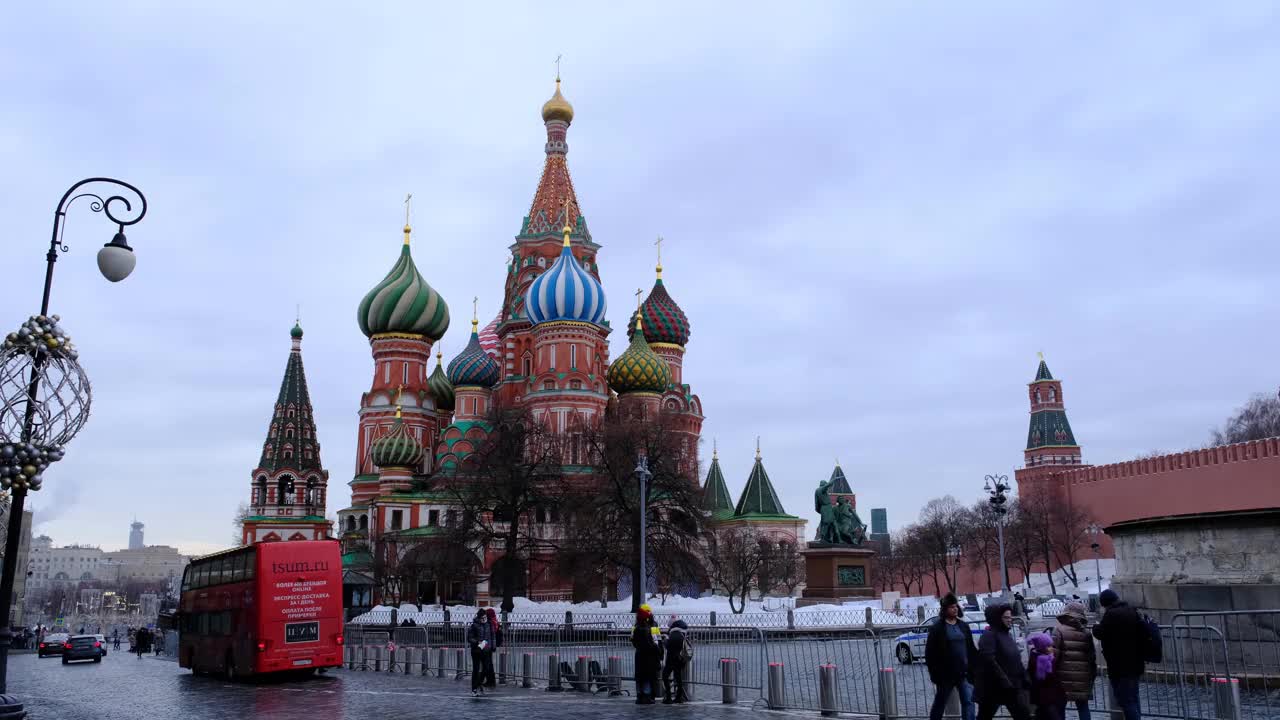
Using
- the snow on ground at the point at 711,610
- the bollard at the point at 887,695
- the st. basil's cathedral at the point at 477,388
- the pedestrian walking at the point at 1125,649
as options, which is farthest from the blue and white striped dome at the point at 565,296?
the pedestrian walking at the point at 1125,649

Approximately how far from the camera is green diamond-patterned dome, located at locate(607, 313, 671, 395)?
59.8m

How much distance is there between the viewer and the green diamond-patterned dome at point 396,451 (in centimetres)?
5897

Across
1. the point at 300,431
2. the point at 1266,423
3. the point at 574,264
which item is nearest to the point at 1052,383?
the point at 1266,423

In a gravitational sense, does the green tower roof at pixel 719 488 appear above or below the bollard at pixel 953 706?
above

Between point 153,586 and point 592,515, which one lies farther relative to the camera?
point 153,586

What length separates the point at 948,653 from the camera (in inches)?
405

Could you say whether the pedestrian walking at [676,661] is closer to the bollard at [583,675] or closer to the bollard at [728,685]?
the bollard at [728,685]

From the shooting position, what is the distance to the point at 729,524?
63.9 meters

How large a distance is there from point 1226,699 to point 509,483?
34.7m

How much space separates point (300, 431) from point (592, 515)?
32.9 m

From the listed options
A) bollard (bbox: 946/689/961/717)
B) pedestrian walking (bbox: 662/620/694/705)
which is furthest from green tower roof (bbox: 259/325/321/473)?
bollard (bbox: 946/689/961/717)

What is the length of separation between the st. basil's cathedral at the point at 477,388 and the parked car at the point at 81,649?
646 inches

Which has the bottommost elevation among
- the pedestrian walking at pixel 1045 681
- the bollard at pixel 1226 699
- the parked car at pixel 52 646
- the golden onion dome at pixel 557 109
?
the parked car at pixel 52 646

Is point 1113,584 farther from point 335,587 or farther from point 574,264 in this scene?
point 574,264
